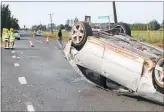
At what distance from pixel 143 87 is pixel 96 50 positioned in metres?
1.54

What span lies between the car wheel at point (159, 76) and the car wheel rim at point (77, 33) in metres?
2.28

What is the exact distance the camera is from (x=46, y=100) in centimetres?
735

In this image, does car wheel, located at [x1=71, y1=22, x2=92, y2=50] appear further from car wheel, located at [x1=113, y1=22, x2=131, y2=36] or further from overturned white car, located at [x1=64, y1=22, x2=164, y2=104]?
car wheel, located at [x1=113, y1=22, x2=131, y2=36]

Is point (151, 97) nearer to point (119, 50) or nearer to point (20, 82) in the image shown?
point (119, 50)

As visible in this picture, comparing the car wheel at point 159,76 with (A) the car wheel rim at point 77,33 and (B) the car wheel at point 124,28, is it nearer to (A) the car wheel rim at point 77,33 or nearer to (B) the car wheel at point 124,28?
(A) the car wheel rim at point 77,33

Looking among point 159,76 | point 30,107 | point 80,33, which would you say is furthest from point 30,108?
point 80,33

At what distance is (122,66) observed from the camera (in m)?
7.34

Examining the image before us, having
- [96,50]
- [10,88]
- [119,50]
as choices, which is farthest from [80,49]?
[10,88]

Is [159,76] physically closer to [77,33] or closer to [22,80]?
[77,33]

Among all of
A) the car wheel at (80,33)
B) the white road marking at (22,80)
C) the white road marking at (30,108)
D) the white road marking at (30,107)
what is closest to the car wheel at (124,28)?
the car wheel at (80,33)

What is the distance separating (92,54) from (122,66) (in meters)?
0.96

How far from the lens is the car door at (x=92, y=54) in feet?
26.0

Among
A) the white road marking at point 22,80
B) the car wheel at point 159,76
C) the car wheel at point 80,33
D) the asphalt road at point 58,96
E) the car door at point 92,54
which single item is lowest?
the asphalt road at point 58,96

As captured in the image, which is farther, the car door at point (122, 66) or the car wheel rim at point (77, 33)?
the car wheel rim at point (77, 33)
